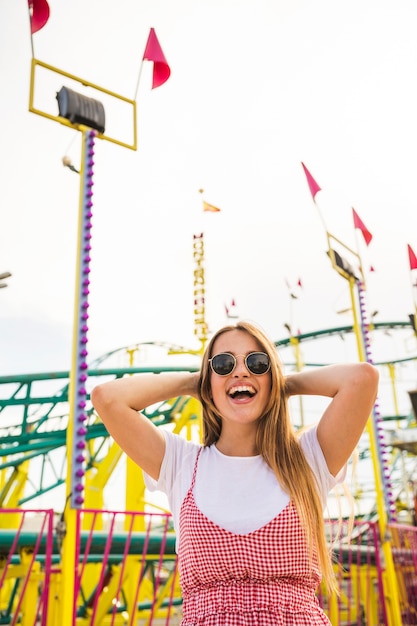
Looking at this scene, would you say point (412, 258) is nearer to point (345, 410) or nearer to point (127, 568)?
point (345, 410)

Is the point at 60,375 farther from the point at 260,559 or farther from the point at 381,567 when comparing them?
the point at 260,559

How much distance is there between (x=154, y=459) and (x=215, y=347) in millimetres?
384

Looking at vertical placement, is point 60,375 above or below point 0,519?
above

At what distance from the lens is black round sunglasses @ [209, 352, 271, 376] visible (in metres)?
1.69

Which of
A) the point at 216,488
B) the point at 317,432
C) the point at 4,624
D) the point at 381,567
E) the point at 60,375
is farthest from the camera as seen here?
the point at 60,375

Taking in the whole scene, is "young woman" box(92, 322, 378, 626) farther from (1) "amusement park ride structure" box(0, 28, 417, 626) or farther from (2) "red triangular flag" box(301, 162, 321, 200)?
(2) "red triangular flag" box(301, 162, 321, 200)

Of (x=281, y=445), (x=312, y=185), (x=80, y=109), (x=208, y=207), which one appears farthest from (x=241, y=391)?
(x=208, y=207)

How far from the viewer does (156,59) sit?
3.74m

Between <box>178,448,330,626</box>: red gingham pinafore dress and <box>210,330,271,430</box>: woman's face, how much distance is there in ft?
1.00

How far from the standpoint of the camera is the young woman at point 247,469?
55.2 inches

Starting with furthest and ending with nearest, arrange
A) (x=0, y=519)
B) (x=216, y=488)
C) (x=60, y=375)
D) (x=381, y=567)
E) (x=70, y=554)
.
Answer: (x=60, y=375), (x=0, y=519), (x=381, y=567), (x=70, y=554), (x=216, y=488)

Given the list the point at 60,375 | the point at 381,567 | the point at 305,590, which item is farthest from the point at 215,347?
the point at 60,375

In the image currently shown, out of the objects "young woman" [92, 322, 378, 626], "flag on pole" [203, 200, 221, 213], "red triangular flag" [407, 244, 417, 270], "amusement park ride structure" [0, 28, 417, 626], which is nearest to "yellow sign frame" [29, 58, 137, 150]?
"amusement park ride structure" [0, 28, 417, 626]

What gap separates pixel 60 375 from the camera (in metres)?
11.1
